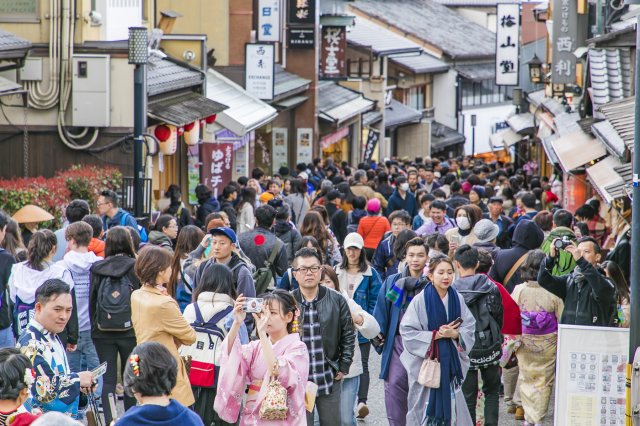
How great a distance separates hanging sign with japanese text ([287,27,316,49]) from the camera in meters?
35.5

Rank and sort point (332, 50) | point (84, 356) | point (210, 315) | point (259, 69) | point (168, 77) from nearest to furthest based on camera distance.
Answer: point (210, 315) → point (84, 356) → point (168, 77) → point (259, 69) → point (332, 50)

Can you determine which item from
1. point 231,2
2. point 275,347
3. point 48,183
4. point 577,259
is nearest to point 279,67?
point 231,2

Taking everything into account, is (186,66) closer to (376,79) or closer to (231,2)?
(231,2)

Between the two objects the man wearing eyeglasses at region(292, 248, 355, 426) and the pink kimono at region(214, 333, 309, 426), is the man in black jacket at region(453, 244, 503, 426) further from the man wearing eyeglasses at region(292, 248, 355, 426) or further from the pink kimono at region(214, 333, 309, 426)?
the pink kimono at region(214, 333, 309, 426)

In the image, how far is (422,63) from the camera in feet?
182

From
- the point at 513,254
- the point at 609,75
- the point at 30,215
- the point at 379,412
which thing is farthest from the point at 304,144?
the point at 379,412

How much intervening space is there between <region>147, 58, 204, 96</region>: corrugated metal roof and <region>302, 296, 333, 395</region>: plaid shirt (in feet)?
33.7

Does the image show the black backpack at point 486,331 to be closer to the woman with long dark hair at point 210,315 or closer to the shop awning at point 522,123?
the woman with long dark hair at point 210,315

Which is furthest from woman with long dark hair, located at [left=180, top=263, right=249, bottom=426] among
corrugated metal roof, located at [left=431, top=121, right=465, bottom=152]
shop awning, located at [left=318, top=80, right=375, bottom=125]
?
corrugated metal roof, located at [left=431, top=121, right=465, bottom=152]

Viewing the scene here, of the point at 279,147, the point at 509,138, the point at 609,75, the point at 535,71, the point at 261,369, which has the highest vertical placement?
the point at 609,75

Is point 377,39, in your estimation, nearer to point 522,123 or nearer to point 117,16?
point 522,123

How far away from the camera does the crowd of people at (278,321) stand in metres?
7.15

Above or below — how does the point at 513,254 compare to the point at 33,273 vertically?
below

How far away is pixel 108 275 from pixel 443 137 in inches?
1943
